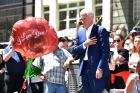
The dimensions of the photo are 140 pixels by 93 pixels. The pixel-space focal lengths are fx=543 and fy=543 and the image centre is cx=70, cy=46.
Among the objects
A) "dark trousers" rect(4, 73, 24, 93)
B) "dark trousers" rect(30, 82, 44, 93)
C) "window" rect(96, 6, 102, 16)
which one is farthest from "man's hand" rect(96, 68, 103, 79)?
"window" rect(96, 6, 102, 16)

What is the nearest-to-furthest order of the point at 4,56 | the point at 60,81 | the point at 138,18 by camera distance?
the point at 60,81
the point at 4,56
the point at 138,18

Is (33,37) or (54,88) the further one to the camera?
(54,88)

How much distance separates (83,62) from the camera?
900 cm

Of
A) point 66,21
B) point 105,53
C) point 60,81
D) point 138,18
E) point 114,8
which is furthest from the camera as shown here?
point 66,21

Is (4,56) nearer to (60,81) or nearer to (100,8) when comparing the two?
(60,81)

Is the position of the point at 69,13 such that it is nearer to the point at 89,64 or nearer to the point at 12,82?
the point at 12,82

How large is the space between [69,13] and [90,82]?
1869 cm

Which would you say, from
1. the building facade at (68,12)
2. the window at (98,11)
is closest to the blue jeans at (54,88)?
the building facade at (68,12)

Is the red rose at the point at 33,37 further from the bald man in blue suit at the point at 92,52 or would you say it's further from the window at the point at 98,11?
the window at the point at 98,11

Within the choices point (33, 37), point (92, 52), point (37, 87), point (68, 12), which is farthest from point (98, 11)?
point (33, 37)

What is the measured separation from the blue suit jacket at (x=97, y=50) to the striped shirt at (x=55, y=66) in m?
0.68

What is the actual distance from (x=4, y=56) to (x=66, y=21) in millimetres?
17012

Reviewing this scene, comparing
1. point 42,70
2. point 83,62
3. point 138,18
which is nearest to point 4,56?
point 42,70

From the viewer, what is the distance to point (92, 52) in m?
8.93
